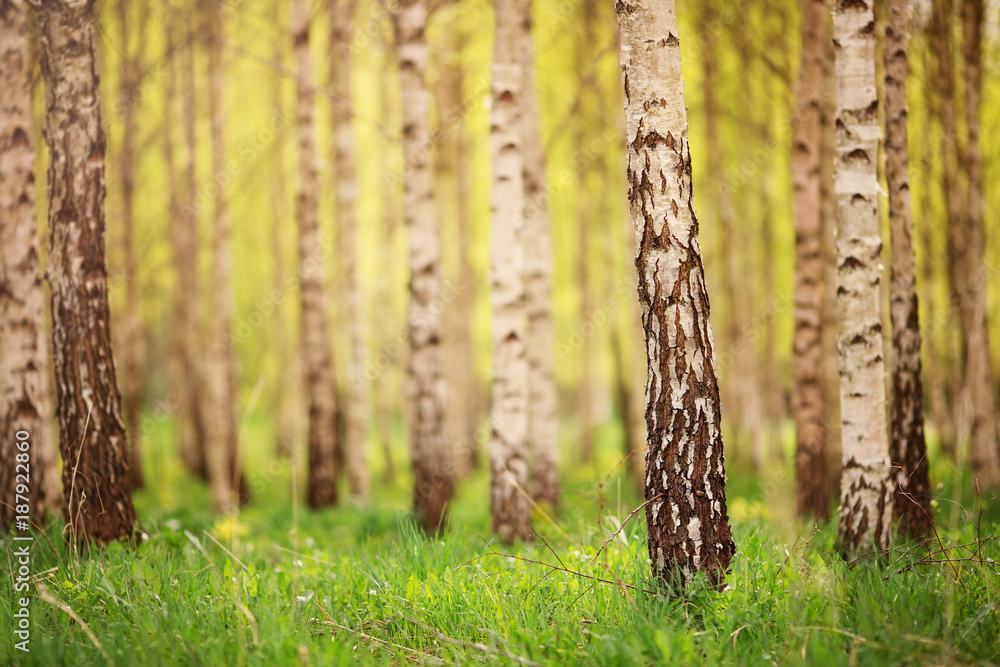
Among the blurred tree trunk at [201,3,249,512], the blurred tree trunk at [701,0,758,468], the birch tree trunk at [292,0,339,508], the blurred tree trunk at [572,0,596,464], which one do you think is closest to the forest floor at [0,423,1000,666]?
the blurred tree trunk at [201,3,249,512]

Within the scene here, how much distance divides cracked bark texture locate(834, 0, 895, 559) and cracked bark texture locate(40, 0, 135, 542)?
4.40m

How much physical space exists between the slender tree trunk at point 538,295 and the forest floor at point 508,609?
3139 millimetres

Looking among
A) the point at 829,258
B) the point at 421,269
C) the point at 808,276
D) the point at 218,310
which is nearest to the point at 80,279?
the point at 421,269

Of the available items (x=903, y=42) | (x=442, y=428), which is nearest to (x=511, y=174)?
(x=442, y=428)

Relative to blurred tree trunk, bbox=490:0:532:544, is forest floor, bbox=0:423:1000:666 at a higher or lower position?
lower

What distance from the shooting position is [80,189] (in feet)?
12.8

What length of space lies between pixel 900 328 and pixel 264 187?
45.4 feet

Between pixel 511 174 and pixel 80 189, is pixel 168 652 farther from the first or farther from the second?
pixel 511 174

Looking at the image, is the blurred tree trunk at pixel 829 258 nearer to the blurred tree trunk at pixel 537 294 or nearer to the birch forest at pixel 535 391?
the birch forest at pixel 535 391

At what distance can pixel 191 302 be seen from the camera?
9320mm

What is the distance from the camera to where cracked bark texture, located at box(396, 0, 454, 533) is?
5.72m

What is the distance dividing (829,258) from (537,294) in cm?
307

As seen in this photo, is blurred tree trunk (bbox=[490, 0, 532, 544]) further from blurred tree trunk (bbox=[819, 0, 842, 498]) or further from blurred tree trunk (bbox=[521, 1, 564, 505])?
blurred tree trunk (bbox=[819, 0, 842, 498])

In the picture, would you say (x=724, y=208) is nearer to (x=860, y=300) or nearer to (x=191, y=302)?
(x=860, y=300)
